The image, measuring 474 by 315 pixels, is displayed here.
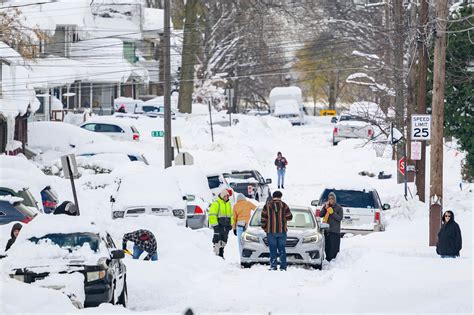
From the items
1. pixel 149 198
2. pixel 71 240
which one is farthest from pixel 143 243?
pixel 149 198

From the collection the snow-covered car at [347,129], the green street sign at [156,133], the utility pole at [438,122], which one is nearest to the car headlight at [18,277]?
the utility pole at [438,122]

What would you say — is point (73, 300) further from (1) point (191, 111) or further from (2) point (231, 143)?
(1) point (191, 111)

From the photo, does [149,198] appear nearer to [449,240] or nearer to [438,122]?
[438,122]

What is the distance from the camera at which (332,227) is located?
22.4 metres

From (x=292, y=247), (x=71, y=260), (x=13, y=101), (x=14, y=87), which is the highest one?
(x=14, y=87)

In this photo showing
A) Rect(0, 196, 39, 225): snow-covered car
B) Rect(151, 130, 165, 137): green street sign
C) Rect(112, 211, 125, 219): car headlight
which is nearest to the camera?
Rect(0, 196, 39, 225): snow-covered car

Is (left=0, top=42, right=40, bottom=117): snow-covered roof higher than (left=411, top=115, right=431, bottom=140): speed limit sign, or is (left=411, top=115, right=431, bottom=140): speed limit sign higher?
(left=0, top=42, right=40, bottom=117): snow-covered roof

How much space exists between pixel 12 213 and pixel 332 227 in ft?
21.3

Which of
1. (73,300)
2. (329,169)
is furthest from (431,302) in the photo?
(329,169)

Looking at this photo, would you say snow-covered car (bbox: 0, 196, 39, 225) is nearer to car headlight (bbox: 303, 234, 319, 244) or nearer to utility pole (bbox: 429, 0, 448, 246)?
car headlight (bbox: 303, 234, 319, 244)

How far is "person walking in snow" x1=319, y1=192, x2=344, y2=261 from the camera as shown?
73.5ft

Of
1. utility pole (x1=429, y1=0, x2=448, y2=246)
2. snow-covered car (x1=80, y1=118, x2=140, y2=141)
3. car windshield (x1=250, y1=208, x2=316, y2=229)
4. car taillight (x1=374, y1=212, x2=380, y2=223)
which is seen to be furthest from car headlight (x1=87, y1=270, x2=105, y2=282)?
snow-covered car (x1=80, y1=118, x2=140, y2=141)

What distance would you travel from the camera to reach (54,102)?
5806 centimetres

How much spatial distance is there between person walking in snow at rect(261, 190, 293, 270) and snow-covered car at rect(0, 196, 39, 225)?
16.5 ft
